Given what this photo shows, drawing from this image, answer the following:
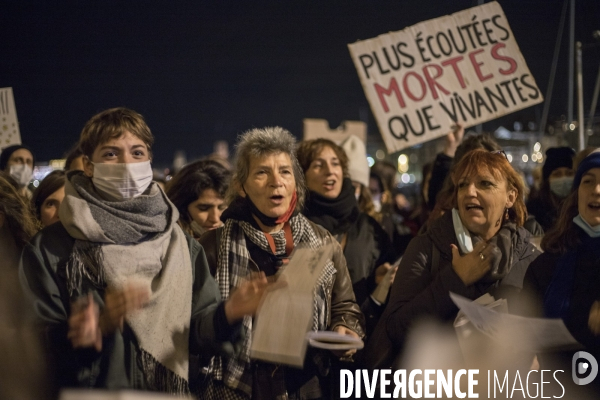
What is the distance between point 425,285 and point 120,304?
5.21 feet

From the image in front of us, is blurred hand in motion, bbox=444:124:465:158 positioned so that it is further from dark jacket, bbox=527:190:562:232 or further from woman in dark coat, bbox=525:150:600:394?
woman in dark coat, bbox=525:150:600:394

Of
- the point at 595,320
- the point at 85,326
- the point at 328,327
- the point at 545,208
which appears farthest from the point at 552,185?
the point at 85,326

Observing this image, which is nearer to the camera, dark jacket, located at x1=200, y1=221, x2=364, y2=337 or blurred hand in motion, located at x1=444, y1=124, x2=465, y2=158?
dark jacket, located at x1=200, y1=221, x2=364, y2=337

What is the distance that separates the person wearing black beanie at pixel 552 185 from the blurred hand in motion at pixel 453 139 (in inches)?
30.2

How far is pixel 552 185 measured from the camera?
5234mm

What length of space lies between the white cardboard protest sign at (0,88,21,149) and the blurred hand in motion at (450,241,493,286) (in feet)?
16.6

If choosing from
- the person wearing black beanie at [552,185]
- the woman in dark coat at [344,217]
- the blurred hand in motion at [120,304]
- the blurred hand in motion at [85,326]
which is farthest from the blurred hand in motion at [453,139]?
the blurred hand in motion at [85,326]

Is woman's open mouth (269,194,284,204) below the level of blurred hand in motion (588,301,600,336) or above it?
above

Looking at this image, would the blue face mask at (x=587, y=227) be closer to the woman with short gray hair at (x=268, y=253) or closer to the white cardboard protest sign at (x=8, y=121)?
the woman with short gray hair at (x=268, y=253)

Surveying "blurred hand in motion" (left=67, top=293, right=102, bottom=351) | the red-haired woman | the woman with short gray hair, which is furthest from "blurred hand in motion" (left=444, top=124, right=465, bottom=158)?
"blurred hand in motion" (left=67, top=293, right=102, bottom=351)

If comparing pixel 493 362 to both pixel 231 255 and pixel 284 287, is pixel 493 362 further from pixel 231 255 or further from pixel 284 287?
pixel 231 255

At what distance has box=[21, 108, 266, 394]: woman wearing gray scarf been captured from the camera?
8.66ft

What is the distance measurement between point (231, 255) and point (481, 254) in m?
1.30

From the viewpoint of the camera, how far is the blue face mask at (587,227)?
10.2 ft
